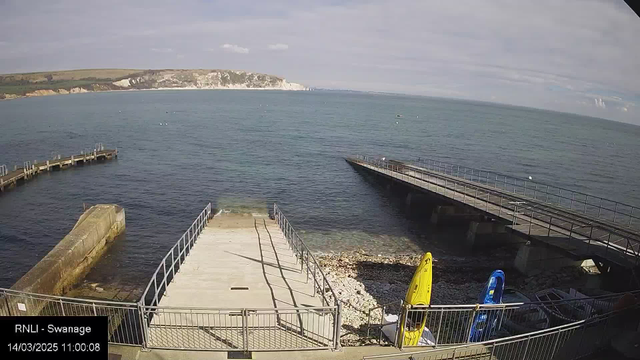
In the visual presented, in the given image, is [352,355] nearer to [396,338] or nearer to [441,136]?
[396,338]

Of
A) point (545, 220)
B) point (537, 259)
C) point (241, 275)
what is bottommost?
point (537, 259)

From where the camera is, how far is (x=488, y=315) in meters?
13.4

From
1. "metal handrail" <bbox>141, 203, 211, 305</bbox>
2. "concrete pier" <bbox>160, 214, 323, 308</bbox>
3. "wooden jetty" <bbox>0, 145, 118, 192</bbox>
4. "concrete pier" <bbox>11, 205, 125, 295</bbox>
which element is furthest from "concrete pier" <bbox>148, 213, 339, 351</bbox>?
"wooden jetty" <bbox>0, 145, 118, 192</bbox>

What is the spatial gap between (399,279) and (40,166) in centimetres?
4387

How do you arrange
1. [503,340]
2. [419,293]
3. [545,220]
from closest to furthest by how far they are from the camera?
[503,340]
[419,293]
[545,220]

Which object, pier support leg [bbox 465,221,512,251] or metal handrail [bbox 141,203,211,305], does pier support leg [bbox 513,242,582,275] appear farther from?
metal handrail [bbox 141,203,211,305]

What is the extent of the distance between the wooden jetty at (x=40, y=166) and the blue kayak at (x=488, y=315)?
4279 cm

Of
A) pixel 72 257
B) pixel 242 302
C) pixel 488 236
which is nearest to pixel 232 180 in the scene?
pixel 72 257

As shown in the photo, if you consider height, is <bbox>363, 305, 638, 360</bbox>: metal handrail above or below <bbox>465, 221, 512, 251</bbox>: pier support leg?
above

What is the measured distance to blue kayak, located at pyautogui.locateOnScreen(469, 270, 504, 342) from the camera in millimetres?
12703

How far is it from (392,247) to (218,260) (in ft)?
48.2

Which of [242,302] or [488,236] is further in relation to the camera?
[488,236]

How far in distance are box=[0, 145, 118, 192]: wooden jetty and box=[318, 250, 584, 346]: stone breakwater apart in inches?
1352

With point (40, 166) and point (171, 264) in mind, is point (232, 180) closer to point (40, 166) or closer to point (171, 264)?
A: point (40, 166)
